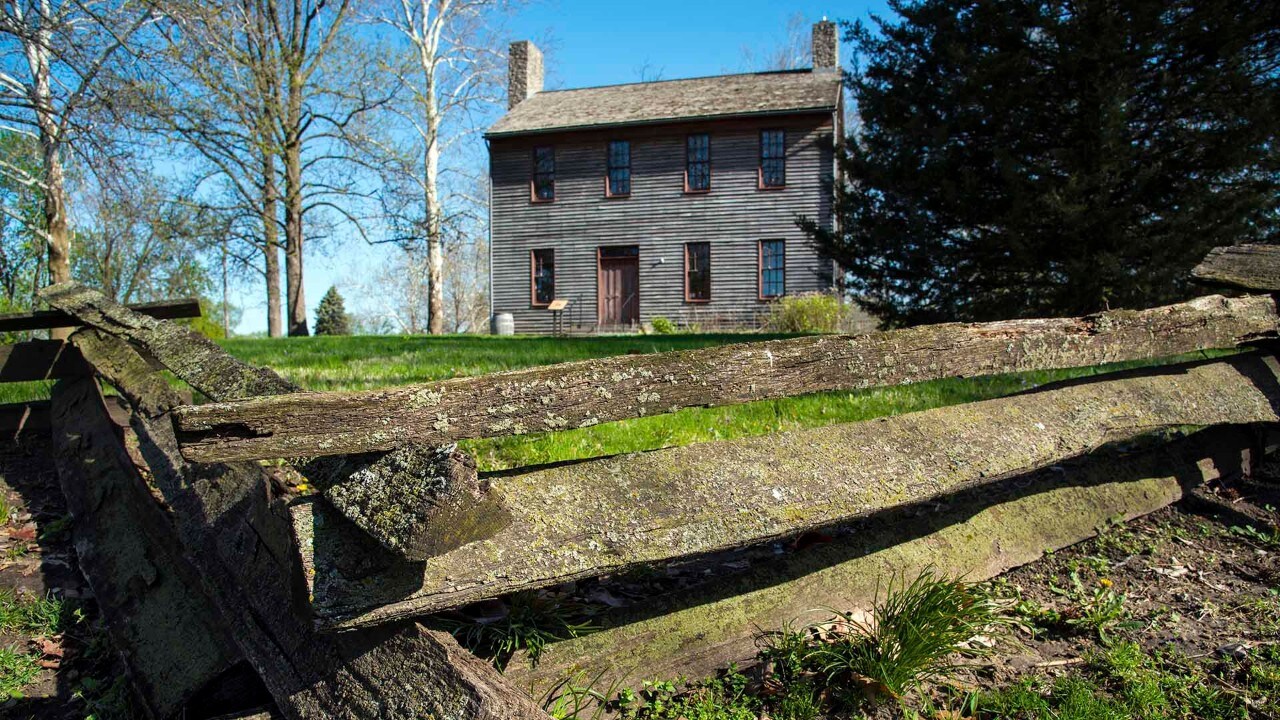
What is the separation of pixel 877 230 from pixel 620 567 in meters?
11.2

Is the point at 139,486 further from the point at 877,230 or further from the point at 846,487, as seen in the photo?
the point at 877,230

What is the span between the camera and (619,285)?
84.8 ft

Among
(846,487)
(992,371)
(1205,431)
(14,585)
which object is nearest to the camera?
(846,487)

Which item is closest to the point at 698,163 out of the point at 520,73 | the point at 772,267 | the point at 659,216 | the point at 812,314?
the point at 659,216

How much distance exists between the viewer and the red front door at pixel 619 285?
2572 centimetres

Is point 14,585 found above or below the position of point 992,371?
below

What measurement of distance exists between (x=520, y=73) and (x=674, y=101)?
22.8 ft

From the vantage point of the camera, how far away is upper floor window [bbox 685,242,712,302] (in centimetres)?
2503

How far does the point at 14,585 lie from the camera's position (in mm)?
3260

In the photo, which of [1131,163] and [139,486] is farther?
[1131,163]

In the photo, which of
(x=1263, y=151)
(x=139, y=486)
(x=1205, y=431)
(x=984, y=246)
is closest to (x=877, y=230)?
(x=984, y=246)

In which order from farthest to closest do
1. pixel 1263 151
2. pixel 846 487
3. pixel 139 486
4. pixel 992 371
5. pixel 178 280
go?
1. pixel 178 280
2. pixel 1263 151
3. pixel 139 486
4. pixel 992 371
5. pixel 846 487

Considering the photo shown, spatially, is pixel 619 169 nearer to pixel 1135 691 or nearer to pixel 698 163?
pixel 698 163

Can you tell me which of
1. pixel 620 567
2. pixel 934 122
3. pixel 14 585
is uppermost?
pixel 934 122
